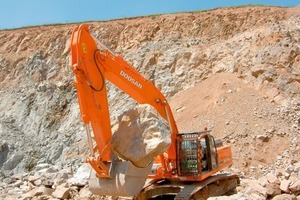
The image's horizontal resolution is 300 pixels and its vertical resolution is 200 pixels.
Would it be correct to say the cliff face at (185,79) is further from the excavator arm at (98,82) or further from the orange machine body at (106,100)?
the excavator arm at (98,82)

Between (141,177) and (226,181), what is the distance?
3185mm

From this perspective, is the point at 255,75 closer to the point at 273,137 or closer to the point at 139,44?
the point at 273,137

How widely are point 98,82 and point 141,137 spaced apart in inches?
60.5

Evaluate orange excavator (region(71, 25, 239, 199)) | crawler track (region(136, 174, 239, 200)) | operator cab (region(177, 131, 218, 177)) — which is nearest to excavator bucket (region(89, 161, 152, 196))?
orange excavator (region(71, 25, 239, 199))

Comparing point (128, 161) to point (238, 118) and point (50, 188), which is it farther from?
point (238, 118)

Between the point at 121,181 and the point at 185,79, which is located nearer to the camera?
the point at 121,181

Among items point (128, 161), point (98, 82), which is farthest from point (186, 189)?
point (98, 82)

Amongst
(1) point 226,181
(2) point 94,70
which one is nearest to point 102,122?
(2) point 94,70

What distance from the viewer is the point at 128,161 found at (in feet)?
27.7

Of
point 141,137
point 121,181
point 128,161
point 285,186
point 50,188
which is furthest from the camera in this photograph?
point 50,188

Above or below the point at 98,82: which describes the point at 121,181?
below

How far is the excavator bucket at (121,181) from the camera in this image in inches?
326

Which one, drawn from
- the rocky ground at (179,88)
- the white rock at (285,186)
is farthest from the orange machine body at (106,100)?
the rocky ground at (179,88)

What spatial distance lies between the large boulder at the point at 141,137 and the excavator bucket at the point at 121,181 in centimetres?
16
